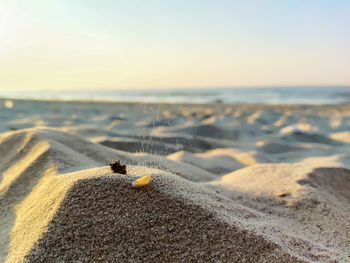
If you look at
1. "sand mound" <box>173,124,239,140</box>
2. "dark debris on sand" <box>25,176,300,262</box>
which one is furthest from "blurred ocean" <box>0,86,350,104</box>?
"dark debris on sand" <box>25,176,300,262</box>

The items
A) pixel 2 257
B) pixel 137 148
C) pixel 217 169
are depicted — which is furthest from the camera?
pixel 137 148

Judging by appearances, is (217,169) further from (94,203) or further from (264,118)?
(264,118)

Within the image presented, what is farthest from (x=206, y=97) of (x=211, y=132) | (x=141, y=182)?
(x=141, y=182)

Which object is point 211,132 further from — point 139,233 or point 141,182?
point 139,233

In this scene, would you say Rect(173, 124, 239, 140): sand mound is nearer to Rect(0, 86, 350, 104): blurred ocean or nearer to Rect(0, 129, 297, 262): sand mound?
Rect(0, 129, 297, 262): sand mound

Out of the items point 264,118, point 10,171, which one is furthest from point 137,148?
point 264,118

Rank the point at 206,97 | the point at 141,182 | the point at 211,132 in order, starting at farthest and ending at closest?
the point at 206,97, the point at 211,132, the point at 141,182

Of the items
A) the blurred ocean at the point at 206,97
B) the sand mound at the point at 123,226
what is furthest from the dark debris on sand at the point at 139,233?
the blurred ocean at the point at 206,97

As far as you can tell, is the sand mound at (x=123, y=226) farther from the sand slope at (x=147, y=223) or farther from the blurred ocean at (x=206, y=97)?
the blurred ocean at (x=206, y=97)
